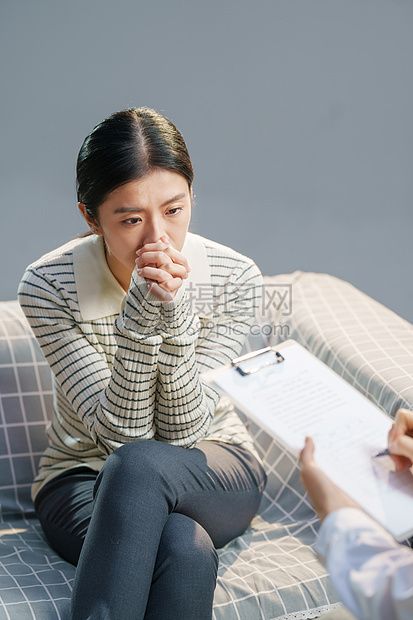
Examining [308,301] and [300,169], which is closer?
[308,301]

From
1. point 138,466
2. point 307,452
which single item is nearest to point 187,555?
point 138,466

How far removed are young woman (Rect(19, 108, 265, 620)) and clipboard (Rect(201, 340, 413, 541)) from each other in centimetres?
19

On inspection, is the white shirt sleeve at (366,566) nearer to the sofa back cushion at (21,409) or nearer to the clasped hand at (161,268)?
the clasped hand at (161,268)

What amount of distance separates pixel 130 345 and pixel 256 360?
23 cm

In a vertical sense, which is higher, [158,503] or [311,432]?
[311,432]

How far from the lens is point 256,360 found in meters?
0.99

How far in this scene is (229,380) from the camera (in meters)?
0.94

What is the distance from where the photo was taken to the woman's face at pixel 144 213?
1.11 m

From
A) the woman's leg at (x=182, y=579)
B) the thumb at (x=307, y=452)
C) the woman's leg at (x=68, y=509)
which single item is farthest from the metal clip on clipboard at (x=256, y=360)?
the woman's leg at (x=68, y=509)

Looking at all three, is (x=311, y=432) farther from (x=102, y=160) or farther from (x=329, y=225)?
(x=329, y=225)

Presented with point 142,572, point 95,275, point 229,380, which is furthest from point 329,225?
point 142,572

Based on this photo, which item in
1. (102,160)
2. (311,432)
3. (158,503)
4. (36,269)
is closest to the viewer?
(311,432)

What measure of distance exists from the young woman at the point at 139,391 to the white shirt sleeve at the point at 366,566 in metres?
0.32

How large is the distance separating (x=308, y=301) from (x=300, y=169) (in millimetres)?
563
